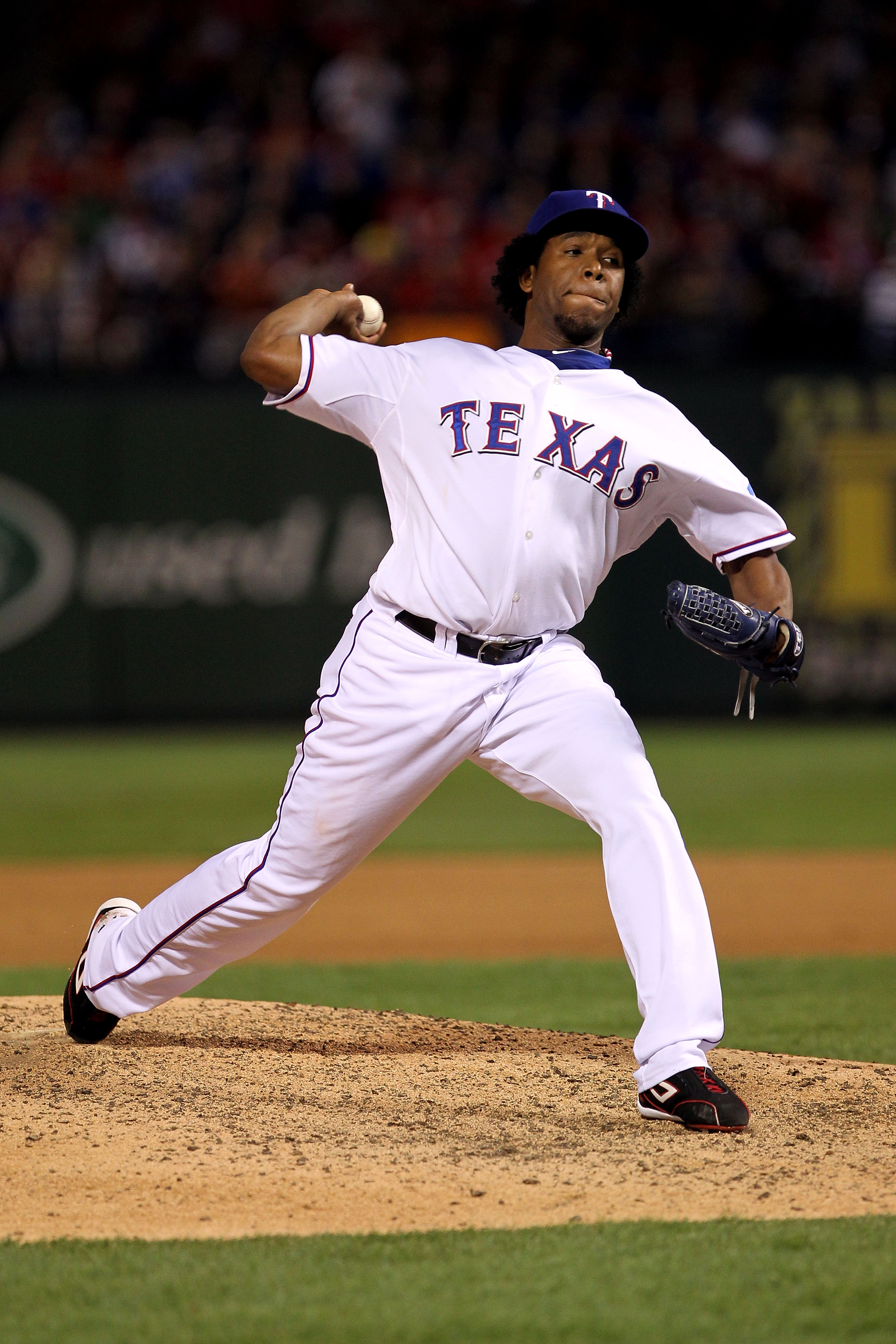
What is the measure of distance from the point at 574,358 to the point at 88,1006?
5.93 feet

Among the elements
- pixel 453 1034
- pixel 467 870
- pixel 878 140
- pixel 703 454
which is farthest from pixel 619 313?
pixel 878 140

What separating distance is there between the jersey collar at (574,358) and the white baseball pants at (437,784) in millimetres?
581

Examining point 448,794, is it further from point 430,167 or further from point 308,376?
point 308,376

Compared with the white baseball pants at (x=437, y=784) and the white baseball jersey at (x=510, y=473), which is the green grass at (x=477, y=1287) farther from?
the white baseball jersey at (x=510, y=473)

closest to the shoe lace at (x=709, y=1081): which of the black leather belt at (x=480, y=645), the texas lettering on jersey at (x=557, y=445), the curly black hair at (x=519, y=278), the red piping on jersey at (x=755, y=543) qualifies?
the black leather belt at (x=480, y=645)

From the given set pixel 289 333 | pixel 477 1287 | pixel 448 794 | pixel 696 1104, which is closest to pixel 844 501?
pixel 448 794

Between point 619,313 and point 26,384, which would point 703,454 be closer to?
point 619,313

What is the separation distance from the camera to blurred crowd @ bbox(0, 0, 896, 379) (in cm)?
1124

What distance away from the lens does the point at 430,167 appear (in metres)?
12.5

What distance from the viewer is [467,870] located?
7094mm

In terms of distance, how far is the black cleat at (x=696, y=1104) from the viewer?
3020 millimetres

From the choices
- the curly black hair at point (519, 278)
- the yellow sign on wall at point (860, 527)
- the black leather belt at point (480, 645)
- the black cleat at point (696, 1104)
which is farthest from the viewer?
the yellow sign on wall at point (860, 527)

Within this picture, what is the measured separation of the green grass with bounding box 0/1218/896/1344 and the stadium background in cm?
393

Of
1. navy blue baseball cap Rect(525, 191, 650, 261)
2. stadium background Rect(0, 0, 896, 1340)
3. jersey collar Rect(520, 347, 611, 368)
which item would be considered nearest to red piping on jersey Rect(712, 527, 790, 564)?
jersey collar Rect(520, 347, 611, 368)
